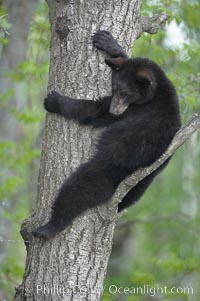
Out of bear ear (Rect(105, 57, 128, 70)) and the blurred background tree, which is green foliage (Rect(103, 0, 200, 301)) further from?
bear ear (Rect(105, 57, 128, 70))

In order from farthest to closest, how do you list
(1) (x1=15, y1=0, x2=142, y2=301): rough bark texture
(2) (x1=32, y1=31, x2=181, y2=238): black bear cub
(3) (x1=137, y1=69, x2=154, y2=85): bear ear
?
1. (3) (x1=137, y1=69, x2=154, y2=85): bear ear
2. (2) (x1=32, y1=31, x2=181, y2=238): black bear cub
3. (1) (x1=15, y1=0, x2=142, y2=301): rough bark texture

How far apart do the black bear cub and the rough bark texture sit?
0.32 ft

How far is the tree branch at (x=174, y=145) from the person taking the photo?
5.18 m

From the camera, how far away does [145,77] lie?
599 centimetres

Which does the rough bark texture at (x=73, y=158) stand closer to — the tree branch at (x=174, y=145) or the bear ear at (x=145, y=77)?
the tree branch at (x=174, y=145)

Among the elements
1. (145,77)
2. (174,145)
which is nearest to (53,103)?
(145,77)

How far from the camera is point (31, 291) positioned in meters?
5.44

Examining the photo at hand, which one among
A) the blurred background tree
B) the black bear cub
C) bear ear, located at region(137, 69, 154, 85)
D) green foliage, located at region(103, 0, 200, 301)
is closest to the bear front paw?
the black bear cub

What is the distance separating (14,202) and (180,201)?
→ 446 cm

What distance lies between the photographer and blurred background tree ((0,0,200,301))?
9.32 m

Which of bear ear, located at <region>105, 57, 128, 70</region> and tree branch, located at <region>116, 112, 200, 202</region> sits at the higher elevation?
bear ear, located at <region>105, 57, 128, 70</region>

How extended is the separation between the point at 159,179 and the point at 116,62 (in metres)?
10.1

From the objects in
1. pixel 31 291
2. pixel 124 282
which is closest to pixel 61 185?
pixel 31 291

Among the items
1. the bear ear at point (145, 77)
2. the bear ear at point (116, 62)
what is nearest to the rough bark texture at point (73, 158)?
the bear ear at point (116, 62)
